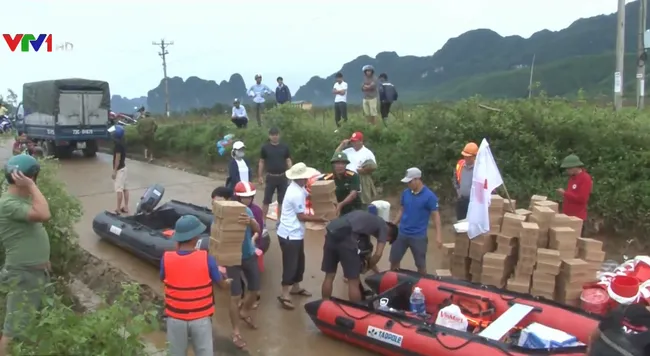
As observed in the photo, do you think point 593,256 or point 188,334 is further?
point 593,256

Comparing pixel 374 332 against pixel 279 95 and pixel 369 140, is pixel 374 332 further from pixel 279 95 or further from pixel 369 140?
pixel 279 95

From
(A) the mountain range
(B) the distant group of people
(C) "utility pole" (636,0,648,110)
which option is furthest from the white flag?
(A) the mountain range

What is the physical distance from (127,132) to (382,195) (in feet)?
43.2

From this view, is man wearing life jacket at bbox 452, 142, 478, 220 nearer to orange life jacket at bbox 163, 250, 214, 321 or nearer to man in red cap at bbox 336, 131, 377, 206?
man in red cap at bbox 336, 131, 377, 206

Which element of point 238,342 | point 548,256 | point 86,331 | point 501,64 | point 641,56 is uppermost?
point 501,64

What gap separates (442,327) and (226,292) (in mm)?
3407

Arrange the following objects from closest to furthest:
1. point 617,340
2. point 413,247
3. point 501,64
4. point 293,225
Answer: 1. point 617,340
2. point 293,225
3. point 413,247
4. point 501,64

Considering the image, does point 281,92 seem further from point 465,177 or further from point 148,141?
point 465,177

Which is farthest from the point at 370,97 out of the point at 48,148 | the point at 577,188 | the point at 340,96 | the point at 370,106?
the point at 48,148

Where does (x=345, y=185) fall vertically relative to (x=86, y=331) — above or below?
above

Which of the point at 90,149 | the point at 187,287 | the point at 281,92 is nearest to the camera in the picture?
the point at 187,287

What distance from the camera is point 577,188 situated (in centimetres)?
808

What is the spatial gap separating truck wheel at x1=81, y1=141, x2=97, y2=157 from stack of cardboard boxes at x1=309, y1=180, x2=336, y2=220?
1480cm

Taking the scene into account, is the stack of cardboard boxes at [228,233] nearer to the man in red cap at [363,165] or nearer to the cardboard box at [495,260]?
the cardboard box at [495,260]
